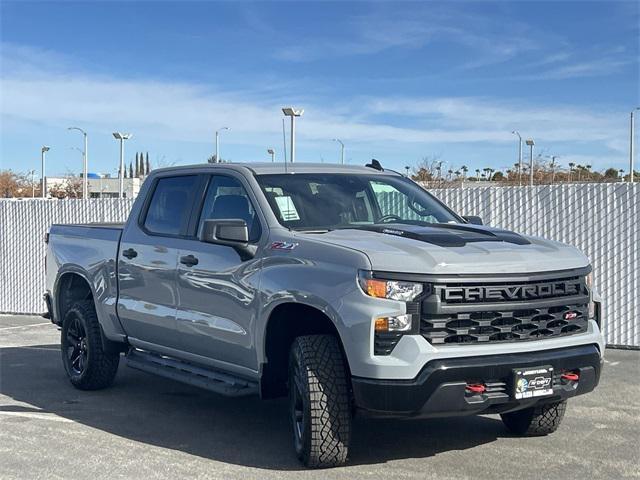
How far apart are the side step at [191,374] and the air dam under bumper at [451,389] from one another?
1.27m

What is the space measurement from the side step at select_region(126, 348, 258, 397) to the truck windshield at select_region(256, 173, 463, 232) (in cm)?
123

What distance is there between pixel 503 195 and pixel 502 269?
6073mm

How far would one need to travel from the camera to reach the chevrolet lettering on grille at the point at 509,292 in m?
4.94

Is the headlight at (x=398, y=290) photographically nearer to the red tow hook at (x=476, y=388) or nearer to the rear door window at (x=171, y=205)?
the red tow hook at (x=476, y=388)

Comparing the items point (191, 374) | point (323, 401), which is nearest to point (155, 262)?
point (191, 374)

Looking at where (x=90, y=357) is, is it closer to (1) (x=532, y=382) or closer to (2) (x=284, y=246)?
(2) (x=284, y=246)

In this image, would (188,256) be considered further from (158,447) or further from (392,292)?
(392,292)

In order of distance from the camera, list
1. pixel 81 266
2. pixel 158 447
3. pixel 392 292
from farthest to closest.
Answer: pixel 81 266
pixel 158 447
pixel 392 292

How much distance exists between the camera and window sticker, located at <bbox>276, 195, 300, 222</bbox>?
19.8ft

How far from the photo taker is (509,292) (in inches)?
200

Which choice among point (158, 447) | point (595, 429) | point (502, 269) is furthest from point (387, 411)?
point (595, 429)

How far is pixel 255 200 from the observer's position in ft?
20.1

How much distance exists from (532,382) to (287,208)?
2.15 metres

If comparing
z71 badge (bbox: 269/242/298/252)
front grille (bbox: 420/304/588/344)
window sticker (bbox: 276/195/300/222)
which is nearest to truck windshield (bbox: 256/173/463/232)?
window sticker (bbox: 276/195/300/222)
